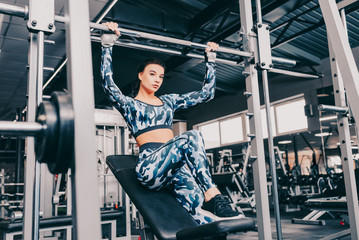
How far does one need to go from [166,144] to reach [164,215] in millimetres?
341

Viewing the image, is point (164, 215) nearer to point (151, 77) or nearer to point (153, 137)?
point (153, 137)

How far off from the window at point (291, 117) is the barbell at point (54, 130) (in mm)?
8377

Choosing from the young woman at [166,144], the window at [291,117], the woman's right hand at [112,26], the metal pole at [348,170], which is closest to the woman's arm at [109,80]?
the young woman at [166,144]

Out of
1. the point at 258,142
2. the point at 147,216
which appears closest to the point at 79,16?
the point at 147,216

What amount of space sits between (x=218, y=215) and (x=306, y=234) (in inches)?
108

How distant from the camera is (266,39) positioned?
5.92 ft

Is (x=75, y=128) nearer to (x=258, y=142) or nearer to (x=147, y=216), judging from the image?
(x=147, y=216)

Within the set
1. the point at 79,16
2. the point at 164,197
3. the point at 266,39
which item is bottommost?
the point at 164,197

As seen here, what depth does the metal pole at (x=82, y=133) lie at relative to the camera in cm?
49

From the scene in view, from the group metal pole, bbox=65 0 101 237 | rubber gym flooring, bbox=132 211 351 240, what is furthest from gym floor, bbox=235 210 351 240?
metal pole, bbox=65 0 101 237

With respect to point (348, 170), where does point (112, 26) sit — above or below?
above

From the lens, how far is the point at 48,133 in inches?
20.3

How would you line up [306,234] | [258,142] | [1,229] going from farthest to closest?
[306,234]
[1,229]
[258,142]

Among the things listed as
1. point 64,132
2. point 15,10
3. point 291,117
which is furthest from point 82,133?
point 291,117
